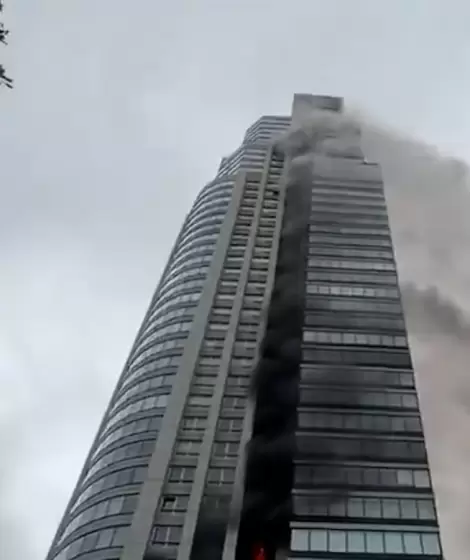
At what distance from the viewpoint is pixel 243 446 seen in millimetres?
42406

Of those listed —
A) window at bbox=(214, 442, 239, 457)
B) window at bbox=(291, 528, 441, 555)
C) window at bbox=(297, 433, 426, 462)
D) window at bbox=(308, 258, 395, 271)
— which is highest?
window at bbox=(308, 258, 395, 271)

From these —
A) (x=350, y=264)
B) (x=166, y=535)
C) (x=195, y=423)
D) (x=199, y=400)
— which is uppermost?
(x=350, y=264)

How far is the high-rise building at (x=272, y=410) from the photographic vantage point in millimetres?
37188

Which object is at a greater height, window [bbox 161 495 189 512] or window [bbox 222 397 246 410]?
window [bbox 222 397 246 410]

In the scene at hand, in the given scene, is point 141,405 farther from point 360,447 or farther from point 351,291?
point 351,291

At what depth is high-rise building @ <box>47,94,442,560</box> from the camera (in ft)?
122

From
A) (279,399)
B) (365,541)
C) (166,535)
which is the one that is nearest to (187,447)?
(279,399)

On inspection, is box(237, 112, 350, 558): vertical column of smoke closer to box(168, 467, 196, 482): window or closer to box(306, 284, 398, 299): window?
box(306, 284, 398, 299): window

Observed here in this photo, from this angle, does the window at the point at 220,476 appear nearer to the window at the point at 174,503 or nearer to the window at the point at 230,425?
the window at the point at 174,503

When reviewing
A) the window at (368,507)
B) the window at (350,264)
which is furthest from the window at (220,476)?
the window at (350,264)

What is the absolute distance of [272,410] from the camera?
43875 millimetres

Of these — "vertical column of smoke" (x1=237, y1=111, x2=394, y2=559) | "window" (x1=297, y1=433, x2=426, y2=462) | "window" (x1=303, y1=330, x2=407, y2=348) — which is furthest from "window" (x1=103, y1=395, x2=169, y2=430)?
"window" (x1=297, y1=433, x2=426, y2=462)

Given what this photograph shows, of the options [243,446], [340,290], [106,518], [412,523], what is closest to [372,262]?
[340,290]

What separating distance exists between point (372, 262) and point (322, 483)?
75.1 feet
